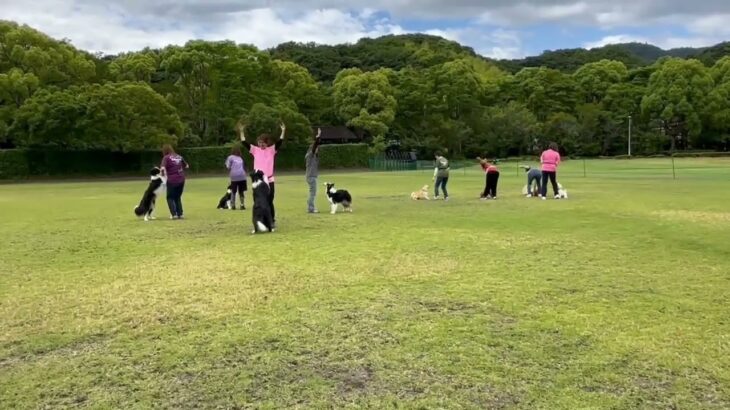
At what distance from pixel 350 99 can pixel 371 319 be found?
5725 cm

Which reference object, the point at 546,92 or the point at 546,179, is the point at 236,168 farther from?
the point at 546,92

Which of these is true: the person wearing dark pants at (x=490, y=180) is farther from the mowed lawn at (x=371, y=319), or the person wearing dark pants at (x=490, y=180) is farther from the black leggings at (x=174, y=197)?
the black leggings at (x=174, y=197)

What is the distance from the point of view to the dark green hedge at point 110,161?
40344mm

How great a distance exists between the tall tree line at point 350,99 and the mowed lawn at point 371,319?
1242 inches

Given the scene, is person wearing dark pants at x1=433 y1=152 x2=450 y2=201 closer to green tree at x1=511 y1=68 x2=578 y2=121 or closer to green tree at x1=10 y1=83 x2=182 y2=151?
green tree at x1=10 y1=83 x2=182 y2=151

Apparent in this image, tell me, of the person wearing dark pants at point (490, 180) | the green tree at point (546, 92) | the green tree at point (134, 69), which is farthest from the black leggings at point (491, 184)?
the green tree at point (546, 92)

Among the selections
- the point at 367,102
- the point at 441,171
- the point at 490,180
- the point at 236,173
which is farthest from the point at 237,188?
the point at 367,102

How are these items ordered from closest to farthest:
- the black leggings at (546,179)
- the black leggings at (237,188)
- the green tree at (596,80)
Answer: the black leggings at (237,188), the black leggings at (546,179), the green tree at (596,80)

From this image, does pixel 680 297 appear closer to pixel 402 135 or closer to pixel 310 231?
pixel 310 231

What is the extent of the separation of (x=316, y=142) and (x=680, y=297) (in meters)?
8.98

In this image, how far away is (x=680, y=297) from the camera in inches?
250

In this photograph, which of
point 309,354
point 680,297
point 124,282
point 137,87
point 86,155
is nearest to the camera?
point 309,354

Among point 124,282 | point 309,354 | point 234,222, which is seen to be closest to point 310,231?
point 234,222

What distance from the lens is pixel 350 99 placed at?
6181 cm
